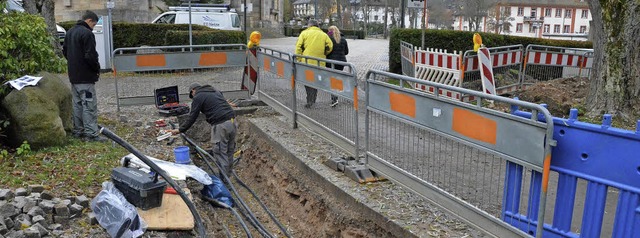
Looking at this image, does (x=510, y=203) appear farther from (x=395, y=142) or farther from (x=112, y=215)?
(x=112, y=215)

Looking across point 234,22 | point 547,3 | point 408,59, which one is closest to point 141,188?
point 408,59

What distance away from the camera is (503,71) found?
13102 millimetres

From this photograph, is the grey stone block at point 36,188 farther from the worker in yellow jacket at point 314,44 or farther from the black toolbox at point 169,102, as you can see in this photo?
the worker in yellow jacket at point 314,44

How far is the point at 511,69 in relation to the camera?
13281 millimetres

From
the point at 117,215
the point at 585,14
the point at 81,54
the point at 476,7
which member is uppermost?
the point at 585,14

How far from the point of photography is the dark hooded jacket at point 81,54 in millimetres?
6871

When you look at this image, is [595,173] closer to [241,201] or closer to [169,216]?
[169,216]

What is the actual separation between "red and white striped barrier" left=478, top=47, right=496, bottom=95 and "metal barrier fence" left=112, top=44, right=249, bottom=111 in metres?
4.59

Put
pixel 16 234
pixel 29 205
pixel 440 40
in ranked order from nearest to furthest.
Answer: pixel 16 234
pixel 29 205
pixel 440 40

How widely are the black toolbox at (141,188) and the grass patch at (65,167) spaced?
498 mm

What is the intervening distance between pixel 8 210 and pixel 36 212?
0.65ft

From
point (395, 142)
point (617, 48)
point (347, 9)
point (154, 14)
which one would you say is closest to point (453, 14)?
point (347, 9)

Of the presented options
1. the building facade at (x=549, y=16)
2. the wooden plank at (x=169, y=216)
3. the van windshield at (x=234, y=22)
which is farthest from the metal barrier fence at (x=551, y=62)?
the building facade at (x=549, y=16)

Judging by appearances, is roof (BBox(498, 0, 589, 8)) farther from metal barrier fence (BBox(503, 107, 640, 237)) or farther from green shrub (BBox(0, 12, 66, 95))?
metal barrier fence (BBox(503, 107, 640, 237))
